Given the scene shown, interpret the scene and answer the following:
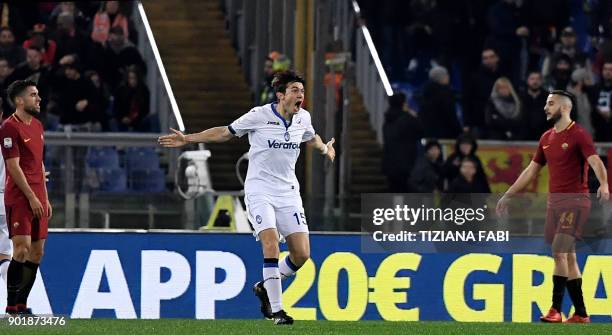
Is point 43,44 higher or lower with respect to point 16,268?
higher

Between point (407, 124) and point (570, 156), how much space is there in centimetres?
584

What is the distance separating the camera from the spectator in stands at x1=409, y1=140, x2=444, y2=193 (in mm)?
19266

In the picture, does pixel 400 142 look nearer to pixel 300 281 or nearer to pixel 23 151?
pixel 300 281

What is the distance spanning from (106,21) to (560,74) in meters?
5.71

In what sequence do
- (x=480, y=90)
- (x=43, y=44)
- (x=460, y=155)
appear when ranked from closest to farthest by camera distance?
(x=460, y=155) → (x=43, y=44) → (x=480, y=90)

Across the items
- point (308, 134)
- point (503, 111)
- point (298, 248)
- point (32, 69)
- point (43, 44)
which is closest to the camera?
point (298, 248)

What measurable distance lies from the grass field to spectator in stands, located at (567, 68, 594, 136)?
6.89 meters

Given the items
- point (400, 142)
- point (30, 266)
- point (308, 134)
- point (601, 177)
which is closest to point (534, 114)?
point (400, 142)

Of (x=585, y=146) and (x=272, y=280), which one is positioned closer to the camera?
(x=272, y=280)

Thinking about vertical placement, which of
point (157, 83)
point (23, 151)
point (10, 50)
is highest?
point (10, 50)

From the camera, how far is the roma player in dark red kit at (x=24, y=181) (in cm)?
1313

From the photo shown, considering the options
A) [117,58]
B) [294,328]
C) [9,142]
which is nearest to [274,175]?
[294,328]

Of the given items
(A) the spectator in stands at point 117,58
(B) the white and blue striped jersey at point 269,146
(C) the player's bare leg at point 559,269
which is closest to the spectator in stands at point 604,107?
(A) the spectator in stands at point 117,58

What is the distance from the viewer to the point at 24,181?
13.1m
